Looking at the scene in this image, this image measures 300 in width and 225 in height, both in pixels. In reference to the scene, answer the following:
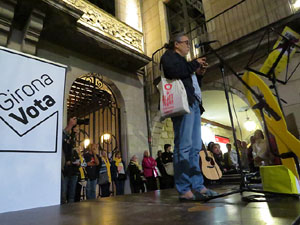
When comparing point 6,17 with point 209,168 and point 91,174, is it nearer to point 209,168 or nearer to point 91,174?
point 91,174

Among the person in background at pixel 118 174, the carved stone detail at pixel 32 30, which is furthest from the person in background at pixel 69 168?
the carved stone detail at pixel 32 30

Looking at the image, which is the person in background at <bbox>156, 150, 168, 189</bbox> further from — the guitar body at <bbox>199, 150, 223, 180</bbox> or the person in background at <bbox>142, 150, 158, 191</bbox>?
the guitar body at <bbox>199, 150, 223, 180</bbox>

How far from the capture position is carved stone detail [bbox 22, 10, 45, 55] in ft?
13.2

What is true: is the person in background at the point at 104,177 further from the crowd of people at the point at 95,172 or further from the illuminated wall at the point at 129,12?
the illuminated wall at the point at 129,12

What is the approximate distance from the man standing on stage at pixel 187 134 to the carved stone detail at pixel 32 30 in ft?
11.3

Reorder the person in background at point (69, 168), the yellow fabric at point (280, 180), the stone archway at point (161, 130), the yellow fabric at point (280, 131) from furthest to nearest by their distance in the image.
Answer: the stone archway at point (161, 130) → the person in background at point (69, 168) → the yellow fabric at point (280, 180) → the yellow fabric at point (280, 131)

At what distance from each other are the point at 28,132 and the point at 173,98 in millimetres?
1324

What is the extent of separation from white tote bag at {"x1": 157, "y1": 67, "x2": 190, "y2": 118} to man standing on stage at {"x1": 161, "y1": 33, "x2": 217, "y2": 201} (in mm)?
62

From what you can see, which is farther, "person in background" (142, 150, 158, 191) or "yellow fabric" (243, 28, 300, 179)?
"person in background" (142, 150, 158, 191)

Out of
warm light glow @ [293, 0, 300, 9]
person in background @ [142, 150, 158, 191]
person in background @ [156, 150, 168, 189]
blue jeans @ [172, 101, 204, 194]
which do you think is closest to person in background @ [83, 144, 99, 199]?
person in background @ [142, 150, 158, 191]

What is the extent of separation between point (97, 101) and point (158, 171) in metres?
2.55

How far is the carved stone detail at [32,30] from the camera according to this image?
13.2 feet

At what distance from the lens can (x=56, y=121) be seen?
2115 millimetres

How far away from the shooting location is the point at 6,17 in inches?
151
